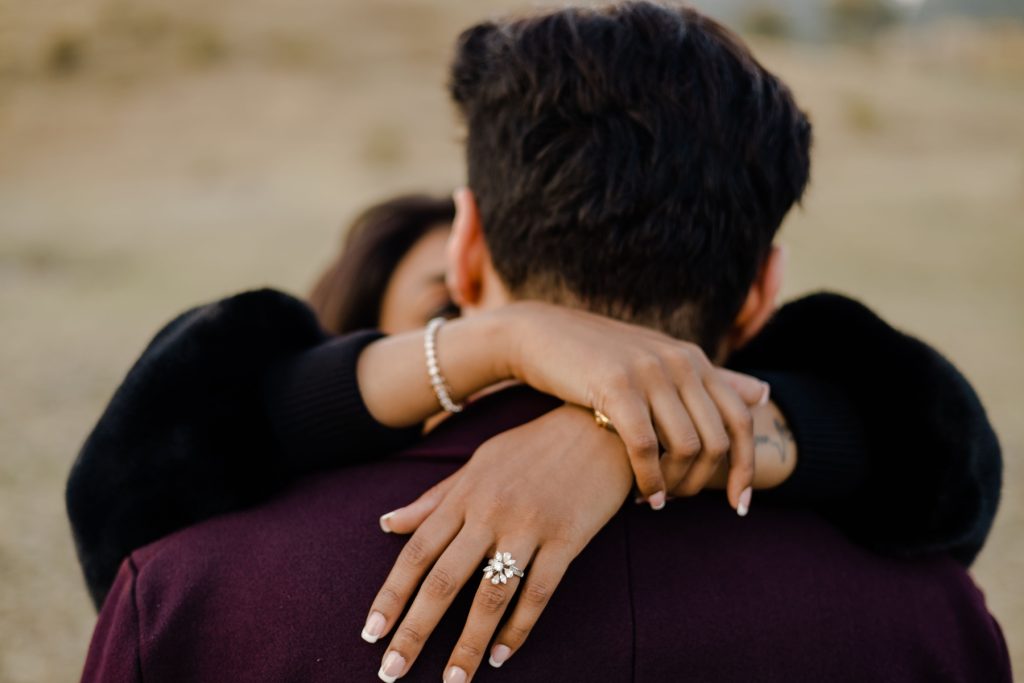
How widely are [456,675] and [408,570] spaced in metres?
0.16

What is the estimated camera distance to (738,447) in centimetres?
139

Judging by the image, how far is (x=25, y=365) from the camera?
6742mm

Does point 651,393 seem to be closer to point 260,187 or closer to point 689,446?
point 689,446

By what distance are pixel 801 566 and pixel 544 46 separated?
1.04 metres

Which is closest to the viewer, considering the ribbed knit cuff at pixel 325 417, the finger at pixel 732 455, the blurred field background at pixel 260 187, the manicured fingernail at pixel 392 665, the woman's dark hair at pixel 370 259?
the manicured fingernail at pixel 392 665

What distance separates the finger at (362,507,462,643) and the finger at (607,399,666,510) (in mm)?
287

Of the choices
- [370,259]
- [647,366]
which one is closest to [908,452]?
[647,366]

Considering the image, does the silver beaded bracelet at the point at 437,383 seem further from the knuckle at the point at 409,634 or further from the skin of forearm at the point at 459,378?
the knuckle at the point at 409,634

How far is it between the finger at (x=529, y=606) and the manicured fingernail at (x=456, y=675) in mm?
49

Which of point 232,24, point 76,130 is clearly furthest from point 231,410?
point 232,24

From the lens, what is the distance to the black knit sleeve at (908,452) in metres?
1.52

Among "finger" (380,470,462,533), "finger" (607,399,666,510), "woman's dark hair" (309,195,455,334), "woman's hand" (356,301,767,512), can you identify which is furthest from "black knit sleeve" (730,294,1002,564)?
"woman's dark hair" (309,195,455,334)

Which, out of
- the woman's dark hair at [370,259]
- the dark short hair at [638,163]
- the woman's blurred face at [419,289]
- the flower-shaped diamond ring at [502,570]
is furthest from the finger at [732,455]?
the woman's dark hair at [370,259]

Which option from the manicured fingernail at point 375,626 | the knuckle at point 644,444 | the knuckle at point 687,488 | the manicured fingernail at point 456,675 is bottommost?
the manicured fingernail at point 456,675
